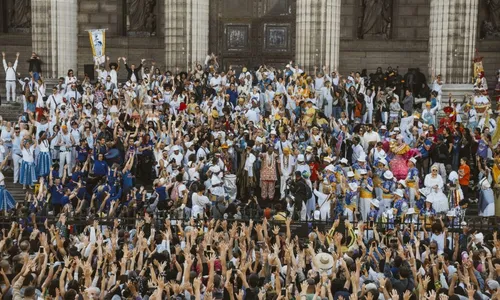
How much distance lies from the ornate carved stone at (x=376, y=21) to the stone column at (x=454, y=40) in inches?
232

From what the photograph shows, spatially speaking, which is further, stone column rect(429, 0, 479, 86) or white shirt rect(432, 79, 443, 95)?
stone column rect(429, 0, 479, 86)

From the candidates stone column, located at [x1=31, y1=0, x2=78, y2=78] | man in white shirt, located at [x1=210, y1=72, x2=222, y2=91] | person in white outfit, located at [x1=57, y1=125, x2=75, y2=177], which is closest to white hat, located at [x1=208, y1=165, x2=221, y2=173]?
person in white outfit, located at [x1=57, y1=125, x2=75, y2=177]

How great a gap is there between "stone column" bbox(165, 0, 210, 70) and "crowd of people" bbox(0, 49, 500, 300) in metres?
0.72

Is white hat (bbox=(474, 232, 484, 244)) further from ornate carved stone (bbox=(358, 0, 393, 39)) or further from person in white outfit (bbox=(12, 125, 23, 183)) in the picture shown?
ornate carved stone (bbox=(358, 0, 393, 39))

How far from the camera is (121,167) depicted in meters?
21.0

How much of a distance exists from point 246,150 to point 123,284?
9.01m

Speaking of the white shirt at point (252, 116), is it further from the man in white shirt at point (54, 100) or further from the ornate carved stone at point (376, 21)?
the ornate carved stone at point (376, 21)

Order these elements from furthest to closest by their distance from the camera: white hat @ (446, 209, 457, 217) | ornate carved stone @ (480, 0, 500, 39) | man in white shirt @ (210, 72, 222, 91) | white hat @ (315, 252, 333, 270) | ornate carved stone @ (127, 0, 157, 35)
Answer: ornate carved stone @ (127, 0, 157, 35)
ornate carved stone @ (480, 0, 500, 39)
man in white shirt @ (210, 72, 222, 91)
white hat @ (446, 209, 457, 217)
white hat @ (315, 252, 333, 270)

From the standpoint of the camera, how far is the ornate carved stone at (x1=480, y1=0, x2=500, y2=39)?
3294cm

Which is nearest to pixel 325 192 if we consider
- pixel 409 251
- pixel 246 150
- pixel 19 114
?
pixel 246 150

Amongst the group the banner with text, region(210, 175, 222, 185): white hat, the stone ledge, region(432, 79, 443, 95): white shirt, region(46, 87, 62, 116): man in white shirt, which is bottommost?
region(210, 175, 222, 185): white hat

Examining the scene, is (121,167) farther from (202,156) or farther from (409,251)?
(409,251)

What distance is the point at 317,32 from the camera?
90.9 feet

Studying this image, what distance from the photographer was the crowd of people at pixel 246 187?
13148 mm
